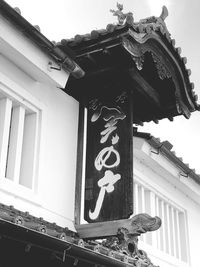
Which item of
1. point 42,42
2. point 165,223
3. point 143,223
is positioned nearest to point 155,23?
point 42,42

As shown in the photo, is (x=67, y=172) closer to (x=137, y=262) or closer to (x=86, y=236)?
(x=86, y=236)

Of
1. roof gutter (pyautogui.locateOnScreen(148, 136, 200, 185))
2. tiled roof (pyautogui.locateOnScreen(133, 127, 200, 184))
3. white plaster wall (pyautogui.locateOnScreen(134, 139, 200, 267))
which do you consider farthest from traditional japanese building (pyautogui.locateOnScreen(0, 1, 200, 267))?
white plaster wall (pyautogui.locateOnScreen(134, 139, 200, 267))

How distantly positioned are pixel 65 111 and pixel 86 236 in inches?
95.6

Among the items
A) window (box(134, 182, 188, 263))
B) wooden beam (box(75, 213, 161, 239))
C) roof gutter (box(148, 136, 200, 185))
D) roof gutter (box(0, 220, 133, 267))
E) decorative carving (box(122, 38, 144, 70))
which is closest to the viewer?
roof gutter (box(0, 220, 133, 267))

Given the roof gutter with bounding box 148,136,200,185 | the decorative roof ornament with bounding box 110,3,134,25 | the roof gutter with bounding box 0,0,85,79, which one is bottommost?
the roof gutter with bounding box 0,0,85,79

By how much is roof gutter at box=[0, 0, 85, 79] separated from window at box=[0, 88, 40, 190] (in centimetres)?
93

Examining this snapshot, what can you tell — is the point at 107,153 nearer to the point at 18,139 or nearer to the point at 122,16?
the point at 18,139

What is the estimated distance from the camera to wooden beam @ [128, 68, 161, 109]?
961cm

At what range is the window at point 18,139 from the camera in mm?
8172

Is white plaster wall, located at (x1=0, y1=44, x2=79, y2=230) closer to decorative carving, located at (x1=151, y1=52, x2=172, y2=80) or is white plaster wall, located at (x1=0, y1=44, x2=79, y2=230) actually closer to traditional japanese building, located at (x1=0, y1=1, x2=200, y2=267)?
traditional japanese building, located at (x1=0, y1=1, x2=200, y2=267)

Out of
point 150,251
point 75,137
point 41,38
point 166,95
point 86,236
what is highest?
point 166,95

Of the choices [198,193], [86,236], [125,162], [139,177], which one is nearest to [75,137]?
[125,162]

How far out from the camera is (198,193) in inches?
591

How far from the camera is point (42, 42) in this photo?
26.9 ft
